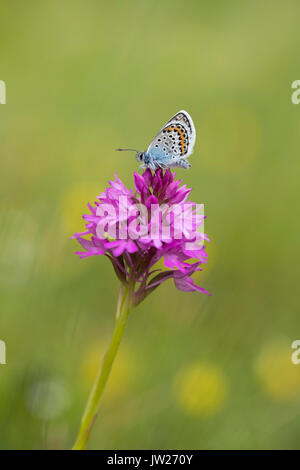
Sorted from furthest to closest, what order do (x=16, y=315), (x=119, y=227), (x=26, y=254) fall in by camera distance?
(x=26, y=254) → (x=16, y=315) → (x=119, y=227)

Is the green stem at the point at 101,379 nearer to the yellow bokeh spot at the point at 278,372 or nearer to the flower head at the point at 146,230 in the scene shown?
the flower head at the point at 146,230

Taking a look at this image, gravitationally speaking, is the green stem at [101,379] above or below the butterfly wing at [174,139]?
below

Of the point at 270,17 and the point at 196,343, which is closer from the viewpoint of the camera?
the point at 196,343

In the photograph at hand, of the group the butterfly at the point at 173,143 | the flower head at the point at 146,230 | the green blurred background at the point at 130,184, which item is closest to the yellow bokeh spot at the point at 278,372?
the green blurred background at the point at 130,184

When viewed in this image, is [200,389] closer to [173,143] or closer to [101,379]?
[101,379]

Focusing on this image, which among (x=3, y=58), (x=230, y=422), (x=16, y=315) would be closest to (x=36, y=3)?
(x=3, y=58)

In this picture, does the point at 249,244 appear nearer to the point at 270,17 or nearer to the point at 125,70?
the point at 125,70

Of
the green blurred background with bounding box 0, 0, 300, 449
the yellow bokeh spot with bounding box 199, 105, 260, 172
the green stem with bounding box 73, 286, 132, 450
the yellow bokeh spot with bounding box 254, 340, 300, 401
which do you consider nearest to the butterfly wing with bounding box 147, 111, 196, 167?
the green stem with bounding box 73, 286, 132, 450
